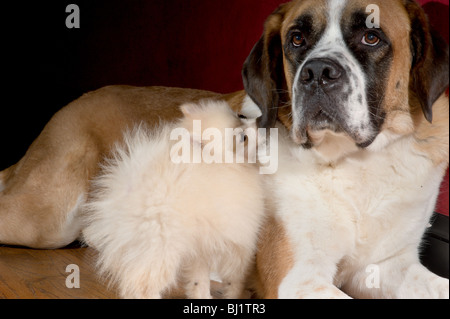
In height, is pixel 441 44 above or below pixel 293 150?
above

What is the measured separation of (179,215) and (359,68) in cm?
67

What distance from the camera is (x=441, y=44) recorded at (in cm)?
166

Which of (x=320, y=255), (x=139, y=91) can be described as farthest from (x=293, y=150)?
(x=139, y=91)

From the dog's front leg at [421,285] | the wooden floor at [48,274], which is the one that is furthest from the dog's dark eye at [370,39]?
the wooden floor at [48,274]

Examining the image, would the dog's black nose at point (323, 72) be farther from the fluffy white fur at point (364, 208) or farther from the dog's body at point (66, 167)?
the dog's body at point (66, 167)

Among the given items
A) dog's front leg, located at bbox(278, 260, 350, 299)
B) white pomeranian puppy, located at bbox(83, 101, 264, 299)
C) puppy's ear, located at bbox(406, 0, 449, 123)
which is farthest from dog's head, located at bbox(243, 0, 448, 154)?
dog's front leg, located at bbox(278, 260, 350, 299)

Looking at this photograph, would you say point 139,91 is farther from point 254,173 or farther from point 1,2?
point 1,2

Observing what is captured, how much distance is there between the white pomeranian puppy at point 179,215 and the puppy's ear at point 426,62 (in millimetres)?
566

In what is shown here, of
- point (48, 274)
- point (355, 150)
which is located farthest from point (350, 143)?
point (48, 274)

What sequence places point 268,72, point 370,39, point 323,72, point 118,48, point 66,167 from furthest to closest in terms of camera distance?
1. point 118,48
2. point 66,167
3. point 268,72
4. point 370,39
5. point 323,72

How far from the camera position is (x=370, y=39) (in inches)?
63.6

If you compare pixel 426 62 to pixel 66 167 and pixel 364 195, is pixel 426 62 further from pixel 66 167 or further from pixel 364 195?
pixel 66 167
